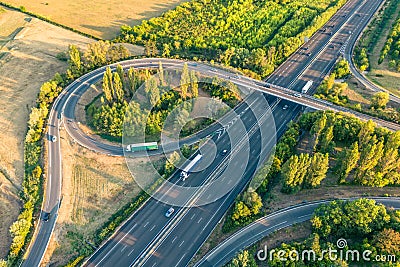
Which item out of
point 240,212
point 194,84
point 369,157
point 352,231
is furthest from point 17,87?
point 369,157

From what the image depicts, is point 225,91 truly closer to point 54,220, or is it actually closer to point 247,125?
point 247,125

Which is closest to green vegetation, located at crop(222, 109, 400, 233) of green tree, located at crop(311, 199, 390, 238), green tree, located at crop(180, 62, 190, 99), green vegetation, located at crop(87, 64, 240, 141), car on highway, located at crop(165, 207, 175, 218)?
green tree, located at crop(311, 199, 390, 238)

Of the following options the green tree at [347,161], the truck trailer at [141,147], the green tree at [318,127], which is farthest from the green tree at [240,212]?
the truck trailer at [141,147]

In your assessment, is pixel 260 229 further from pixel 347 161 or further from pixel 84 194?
pixel 84 194

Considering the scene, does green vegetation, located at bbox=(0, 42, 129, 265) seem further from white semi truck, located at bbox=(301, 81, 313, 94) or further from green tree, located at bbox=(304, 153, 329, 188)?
green tree, located at bbox=(304, 153, 329, 188)

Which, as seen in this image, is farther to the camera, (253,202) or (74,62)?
(74,62)

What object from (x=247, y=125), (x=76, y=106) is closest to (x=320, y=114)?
(x=247, y=125)
